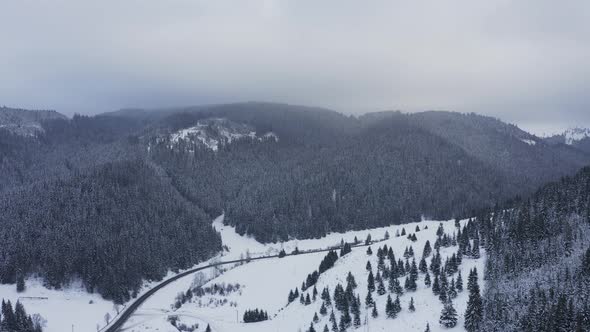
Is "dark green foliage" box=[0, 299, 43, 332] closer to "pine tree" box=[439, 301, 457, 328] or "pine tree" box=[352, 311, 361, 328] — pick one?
"pine tree" box=[352, 311, 361, 328]

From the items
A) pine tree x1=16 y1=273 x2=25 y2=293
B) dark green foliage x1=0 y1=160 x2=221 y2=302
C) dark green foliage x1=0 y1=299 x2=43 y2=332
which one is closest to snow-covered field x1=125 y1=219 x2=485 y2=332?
dark green foliage x1=0 y1=160 x2=221 y2=302

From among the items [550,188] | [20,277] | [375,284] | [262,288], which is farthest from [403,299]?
[20,277]

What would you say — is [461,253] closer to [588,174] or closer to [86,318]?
[588,174]

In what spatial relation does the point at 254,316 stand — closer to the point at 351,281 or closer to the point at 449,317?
the point at 351,281

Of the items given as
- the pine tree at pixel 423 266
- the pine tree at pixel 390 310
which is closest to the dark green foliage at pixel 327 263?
the pine tree at pixel 423 266

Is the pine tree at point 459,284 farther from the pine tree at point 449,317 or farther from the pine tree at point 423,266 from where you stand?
the pine tree at point 423,266

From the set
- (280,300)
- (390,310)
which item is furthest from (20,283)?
(390,310)
